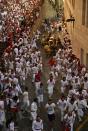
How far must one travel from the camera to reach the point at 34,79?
29.4m

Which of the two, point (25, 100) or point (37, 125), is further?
point (25, 100)

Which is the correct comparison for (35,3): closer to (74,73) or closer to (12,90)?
(74,73)

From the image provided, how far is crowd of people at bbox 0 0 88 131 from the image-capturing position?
938 inches

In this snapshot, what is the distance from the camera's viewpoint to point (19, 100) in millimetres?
26094

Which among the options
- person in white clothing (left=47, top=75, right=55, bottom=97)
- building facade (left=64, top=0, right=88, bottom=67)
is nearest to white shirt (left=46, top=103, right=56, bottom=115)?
person in white clothing (left=47, top=75, right=55, bottom=97)

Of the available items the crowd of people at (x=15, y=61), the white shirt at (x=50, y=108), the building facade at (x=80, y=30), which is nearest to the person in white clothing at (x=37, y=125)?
the crowd of people at (x=15, y=61)

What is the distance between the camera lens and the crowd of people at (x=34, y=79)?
23.8m

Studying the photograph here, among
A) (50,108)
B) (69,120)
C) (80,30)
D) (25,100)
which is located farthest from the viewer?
(80,30)

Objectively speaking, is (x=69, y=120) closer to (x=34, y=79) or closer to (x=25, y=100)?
(x=25, y=100)

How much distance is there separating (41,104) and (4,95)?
277 centimetres

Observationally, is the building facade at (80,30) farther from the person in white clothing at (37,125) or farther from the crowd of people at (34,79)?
the person in white clothing at (37,125)

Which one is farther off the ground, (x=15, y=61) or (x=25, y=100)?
(x=15, y=61)

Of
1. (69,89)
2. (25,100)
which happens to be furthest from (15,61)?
(25,100)

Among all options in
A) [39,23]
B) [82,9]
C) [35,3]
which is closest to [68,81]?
[82,9]
